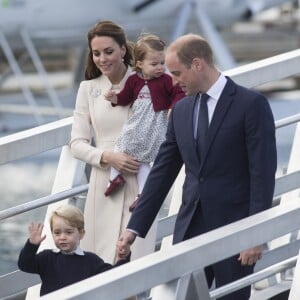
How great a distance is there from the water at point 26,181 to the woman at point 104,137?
818 cm

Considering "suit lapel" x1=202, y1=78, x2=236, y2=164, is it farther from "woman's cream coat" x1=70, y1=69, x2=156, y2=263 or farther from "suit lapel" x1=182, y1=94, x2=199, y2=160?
"woman's cream coat" x1=70, y1=69, x2=156, y2=263

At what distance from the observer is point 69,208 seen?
16.4ft

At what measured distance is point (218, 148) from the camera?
4.60 metres

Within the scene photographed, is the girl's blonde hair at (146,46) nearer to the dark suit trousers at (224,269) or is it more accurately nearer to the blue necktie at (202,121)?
the blue necktie at (202,121)

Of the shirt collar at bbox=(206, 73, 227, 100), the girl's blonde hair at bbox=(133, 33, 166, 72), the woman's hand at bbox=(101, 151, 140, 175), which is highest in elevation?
the girl's blonde hair at bbox=(133, 33, 166, 72)

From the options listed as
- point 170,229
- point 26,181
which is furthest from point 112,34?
point 26,181

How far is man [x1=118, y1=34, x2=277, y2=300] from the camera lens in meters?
4.54

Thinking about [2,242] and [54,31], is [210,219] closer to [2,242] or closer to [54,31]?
[2,242]

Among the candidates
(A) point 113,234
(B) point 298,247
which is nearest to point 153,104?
(A) point 113,234

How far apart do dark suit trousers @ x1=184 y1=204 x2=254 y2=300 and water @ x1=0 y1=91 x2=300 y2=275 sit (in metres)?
8.84

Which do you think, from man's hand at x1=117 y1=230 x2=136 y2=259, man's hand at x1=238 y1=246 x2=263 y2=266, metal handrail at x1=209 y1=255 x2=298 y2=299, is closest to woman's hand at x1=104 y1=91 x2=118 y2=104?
man's hand at x1=117 y1=230 x2=136 y2=259

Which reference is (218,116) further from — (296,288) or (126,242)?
(296,288)

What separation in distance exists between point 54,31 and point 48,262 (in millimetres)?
22000

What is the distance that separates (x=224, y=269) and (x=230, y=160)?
1.11 ft
